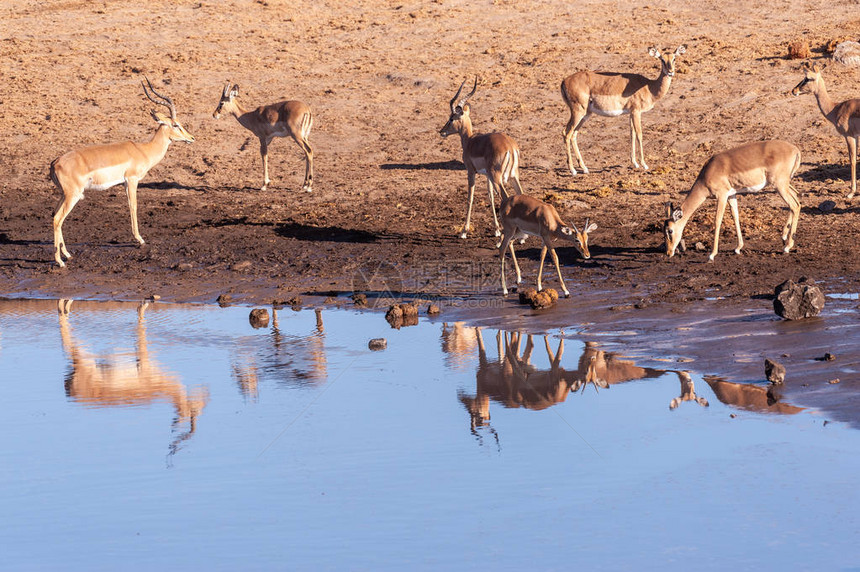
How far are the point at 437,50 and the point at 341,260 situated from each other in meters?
11.8

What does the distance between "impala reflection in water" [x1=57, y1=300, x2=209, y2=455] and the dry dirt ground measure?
9.38ft

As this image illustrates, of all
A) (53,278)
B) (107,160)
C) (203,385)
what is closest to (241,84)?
(107,160)

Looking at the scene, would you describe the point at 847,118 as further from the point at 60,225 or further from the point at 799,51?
the point at 60,225

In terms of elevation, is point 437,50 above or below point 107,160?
above

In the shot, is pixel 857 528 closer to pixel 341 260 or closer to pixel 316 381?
pixel 316 381

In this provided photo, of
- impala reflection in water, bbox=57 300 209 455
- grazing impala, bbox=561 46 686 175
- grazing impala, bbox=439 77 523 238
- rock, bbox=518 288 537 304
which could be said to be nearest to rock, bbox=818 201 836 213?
grazing impala, bbox=439 77 523 238

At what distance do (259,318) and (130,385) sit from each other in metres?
2.44

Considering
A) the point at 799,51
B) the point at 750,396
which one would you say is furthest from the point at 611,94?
the point at 750,396

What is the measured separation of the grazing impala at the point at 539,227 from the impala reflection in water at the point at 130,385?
4.27 m

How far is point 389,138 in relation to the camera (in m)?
21.2

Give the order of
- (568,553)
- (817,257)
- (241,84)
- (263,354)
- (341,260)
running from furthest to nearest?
(241,84)
(341,260)
(817,257)
(263,354)
(568,553)

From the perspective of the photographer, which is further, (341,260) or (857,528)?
(341,260)

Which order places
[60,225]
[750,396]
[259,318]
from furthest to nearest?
1. [60,225]
2. [259,318]
3. [750,396]

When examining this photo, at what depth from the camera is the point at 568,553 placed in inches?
233
